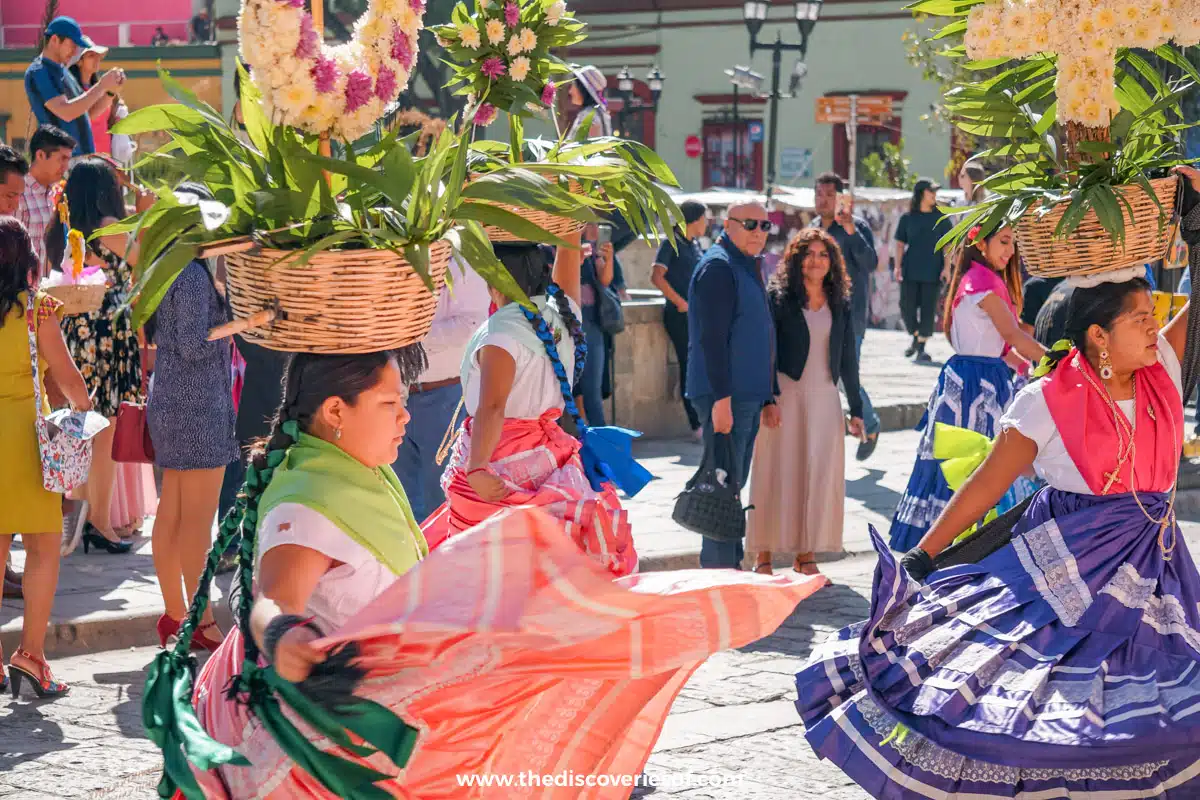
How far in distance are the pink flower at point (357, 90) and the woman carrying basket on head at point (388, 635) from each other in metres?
0.51

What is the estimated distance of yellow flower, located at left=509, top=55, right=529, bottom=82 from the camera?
15.6 ft

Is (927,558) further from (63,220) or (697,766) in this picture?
(63,220)

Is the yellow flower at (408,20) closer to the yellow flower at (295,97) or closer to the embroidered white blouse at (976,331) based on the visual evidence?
the yellow flower at (295,97)

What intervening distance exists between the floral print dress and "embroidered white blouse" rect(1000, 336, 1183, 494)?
5.04 metres

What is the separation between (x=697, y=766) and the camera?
5832 millimetres

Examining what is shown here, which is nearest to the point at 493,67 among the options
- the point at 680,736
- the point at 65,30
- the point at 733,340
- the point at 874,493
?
the point at 680,736

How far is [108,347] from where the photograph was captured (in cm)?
877

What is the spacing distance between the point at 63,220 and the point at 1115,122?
5.37m

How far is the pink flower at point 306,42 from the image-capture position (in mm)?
3418

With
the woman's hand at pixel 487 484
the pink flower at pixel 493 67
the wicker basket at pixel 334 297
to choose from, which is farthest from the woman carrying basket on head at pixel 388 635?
the woman's hand at pixel 487 484

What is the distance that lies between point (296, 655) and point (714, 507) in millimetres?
5416

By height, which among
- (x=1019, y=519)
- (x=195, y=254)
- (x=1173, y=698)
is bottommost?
(x=1173, y=698)

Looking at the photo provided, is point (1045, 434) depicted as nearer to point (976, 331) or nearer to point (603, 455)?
point (603, 455)

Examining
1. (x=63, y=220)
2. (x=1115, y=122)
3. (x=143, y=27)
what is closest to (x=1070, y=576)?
(x=1115, y=122)
